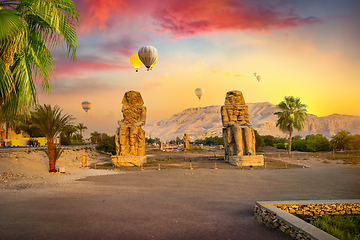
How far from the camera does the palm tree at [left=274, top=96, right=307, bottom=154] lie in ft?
90.3

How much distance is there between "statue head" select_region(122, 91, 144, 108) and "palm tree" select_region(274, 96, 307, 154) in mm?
18395

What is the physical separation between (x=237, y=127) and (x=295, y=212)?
8889 millimetres

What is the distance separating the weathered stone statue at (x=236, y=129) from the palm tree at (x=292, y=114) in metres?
14.2

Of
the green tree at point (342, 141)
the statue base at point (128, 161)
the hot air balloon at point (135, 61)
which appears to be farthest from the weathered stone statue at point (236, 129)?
the green tree at point (342, 141)

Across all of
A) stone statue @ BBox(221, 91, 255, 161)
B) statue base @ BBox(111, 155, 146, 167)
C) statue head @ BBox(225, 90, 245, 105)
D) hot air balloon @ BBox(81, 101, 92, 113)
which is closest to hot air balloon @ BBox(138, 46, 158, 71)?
stone statue @ BBox(221, 91, 255, 161)

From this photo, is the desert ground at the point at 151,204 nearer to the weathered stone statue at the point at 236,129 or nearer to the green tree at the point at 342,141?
the weathered stone statue at the point at 236,129

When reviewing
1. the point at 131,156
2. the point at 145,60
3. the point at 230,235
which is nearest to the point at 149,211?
the point at 230,235

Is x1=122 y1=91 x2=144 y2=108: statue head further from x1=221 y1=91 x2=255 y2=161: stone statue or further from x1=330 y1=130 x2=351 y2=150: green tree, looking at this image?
x1=330 y1=130 x2=351 y2=150: green tree

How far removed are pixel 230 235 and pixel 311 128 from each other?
584 feet

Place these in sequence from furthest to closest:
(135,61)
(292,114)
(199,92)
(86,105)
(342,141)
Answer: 1. (86,105)
2. (199,92)
3. (135,61)
4. (342,141)
5. (292,114)

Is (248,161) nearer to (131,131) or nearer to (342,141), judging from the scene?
(131,131)

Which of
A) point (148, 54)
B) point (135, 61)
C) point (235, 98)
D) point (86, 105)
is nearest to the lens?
point (235, 98)

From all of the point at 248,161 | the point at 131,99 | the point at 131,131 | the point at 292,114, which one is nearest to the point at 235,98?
the point at 248,161

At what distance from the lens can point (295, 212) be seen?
4.97m
